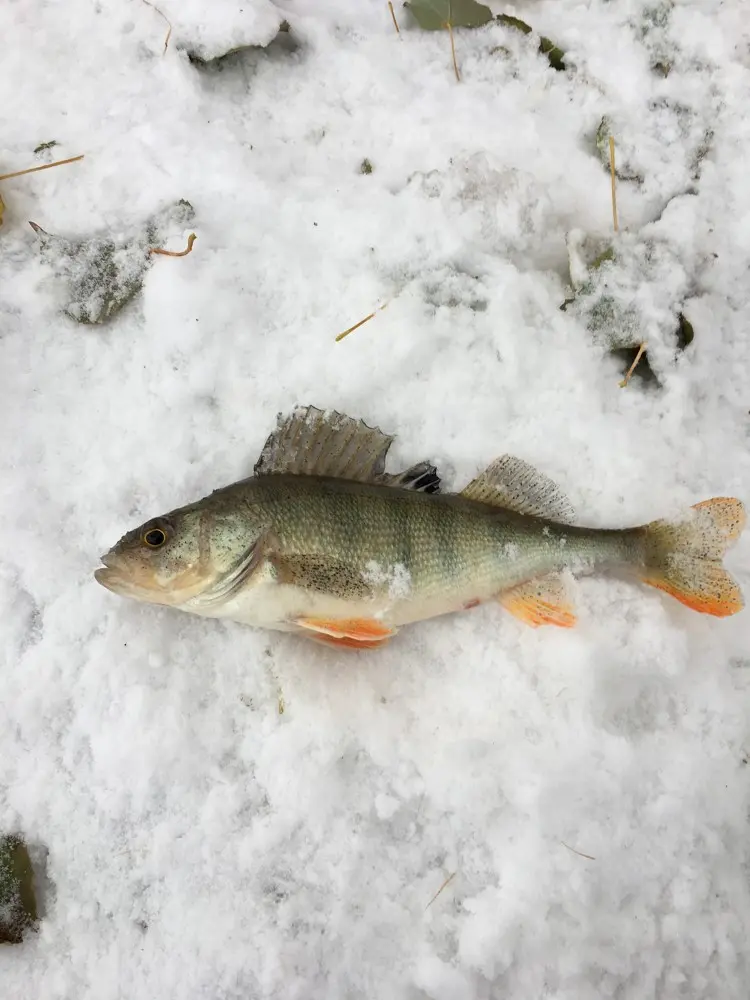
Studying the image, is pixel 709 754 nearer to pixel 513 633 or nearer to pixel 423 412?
pixel 513 633

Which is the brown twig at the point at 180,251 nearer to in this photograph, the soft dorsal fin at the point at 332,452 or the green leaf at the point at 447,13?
the soft dorsal fin at the point at 332,452

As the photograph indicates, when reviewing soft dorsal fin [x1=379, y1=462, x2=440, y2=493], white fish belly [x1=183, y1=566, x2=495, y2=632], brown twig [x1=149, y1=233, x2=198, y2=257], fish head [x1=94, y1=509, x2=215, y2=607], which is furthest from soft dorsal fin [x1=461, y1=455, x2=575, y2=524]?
brown twig [x1=149, y1=233, x2=198, y2=257]

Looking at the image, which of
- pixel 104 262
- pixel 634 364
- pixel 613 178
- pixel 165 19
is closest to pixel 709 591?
pixel 634 364

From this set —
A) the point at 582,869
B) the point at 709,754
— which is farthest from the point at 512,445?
the point at 582,869

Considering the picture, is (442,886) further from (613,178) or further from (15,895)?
(613,178)

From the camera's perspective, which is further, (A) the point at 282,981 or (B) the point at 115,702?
(B) the point at 115,702

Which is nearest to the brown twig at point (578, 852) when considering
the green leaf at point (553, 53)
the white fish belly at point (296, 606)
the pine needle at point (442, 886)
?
the pine needle at point (442, 886)

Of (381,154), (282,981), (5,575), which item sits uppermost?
(381,154)
